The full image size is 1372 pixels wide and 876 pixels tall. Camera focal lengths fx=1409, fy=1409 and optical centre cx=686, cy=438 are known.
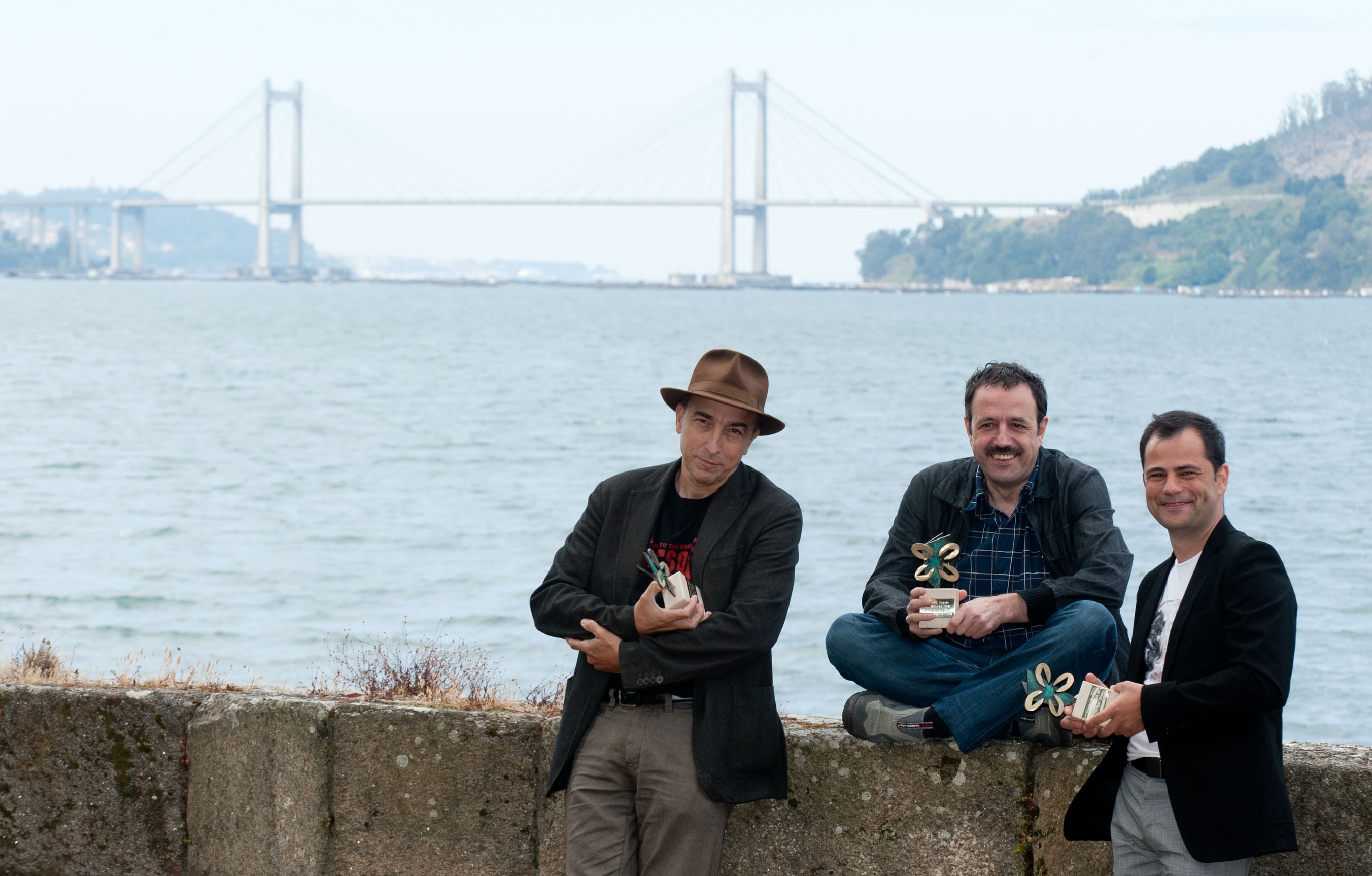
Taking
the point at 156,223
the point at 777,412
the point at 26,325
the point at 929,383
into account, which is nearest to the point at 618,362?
the point at 929,383

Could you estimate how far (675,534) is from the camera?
109 inches

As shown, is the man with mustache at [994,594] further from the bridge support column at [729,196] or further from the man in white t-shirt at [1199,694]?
the bridge support column at [729,196]

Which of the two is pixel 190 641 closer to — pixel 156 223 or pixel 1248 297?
pixel 1248 297

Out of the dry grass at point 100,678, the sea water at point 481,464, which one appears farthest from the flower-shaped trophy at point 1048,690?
the sea water at point 481,464

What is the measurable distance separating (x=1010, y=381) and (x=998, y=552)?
35 cm

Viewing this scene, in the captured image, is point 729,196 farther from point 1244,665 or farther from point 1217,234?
point 1244,665

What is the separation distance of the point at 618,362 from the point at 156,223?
434 feet

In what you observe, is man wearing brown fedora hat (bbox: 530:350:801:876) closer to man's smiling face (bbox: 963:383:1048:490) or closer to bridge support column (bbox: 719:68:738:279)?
man's smiling face (bbox: 963:383:1048:490)

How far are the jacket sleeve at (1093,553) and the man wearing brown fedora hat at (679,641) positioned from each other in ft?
1.77

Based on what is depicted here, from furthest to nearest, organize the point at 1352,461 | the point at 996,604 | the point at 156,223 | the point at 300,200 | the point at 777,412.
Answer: the point at 156,223
the point at 300,200
the point at 777,412
the point at 1352,461
the point at 996,604

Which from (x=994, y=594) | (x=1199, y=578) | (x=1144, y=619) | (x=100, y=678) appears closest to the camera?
(x=1199, y=578)

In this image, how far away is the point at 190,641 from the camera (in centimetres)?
1262

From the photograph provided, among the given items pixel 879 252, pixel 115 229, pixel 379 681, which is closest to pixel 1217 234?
pixel 879 252

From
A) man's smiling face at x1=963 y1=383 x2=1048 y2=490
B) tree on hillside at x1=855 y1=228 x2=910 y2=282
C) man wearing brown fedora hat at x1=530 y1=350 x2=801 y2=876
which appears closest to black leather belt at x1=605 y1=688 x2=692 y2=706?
man wearing brown fedora hat at x1=530 y1=350 x2=801 y2=876
